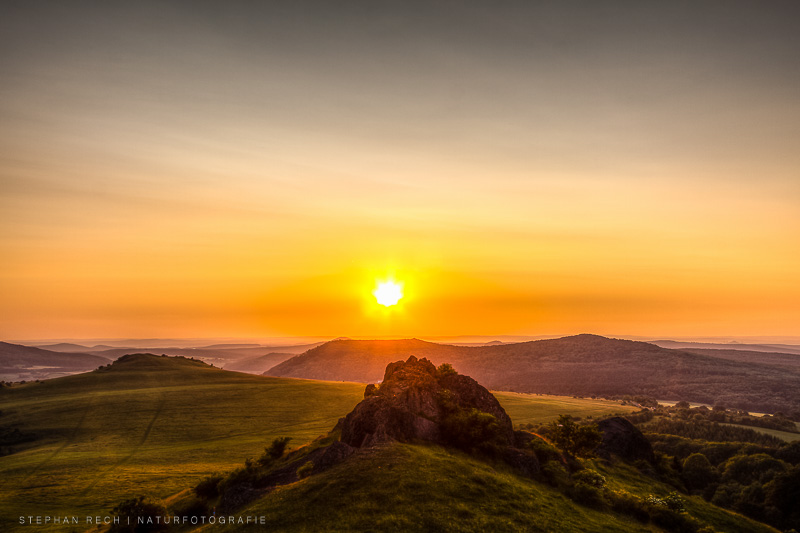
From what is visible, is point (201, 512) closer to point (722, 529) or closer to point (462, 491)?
point (462, 491)

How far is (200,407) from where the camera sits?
474 ft

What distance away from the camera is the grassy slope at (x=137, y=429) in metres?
69.7

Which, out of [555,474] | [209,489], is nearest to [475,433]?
[555,474]

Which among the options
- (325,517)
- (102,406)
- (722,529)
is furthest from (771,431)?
(102,406)

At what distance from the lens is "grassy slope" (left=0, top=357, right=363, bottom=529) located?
69.7 metres

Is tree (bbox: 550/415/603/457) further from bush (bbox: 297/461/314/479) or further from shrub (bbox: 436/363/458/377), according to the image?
bush (bbox: 297/461/314/479)

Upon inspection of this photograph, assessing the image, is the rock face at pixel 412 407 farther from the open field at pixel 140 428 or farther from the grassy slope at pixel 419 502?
the open field at pixel 140 428

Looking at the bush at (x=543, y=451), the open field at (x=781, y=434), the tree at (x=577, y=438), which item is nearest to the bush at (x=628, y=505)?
the bush at (x=543, y=451)

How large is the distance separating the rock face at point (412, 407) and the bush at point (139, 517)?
1959 cm

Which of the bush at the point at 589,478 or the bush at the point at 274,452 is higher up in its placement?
the bush at the point at 274,452

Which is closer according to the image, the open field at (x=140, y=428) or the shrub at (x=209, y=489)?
the shrub at (x=209, y=489)

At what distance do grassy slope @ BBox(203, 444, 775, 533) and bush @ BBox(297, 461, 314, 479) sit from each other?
2250mm

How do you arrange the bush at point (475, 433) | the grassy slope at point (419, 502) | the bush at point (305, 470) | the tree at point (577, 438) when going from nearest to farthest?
the grassy slope at point (419, 502) < the bush at point (305, 470) < the bush at point (475, 433) < the tree at point (577, 438)

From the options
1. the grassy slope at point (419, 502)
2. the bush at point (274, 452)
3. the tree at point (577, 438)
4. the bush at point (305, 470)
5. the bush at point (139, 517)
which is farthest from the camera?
the tree at point (577, 438)
